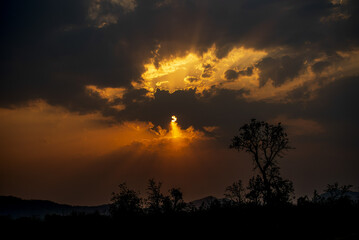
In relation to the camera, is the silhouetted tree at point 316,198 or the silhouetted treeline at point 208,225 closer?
the silhouetted treeline at point 208,225

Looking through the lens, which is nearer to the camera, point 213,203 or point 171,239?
point 171,239

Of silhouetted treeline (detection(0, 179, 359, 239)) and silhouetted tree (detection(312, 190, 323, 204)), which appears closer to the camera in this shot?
silhouetted treeline (detection(0, 179, 359, 239))

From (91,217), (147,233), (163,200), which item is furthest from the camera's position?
(163,200)

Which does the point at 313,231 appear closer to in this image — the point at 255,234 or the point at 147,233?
the point at 255,234

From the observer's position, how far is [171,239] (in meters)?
11.6

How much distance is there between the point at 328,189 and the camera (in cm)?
4600

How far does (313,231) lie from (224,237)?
417 cm

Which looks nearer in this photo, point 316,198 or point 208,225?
point 208,225

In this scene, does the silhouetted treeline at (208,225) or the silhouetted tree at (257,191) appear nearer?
the silhouetted treeline at (208,225)

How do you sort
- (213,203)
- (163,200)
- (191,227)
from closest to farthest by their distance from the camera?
(191,227) < (213,203) < (163,200)

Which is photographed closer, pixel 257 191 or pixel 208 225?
pixel 208 225

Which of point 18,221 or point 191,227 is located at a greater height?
point 18,221

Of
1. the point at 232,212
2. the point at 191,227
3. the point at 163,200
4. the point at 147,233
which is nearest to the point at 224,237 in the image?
the point at 191,227

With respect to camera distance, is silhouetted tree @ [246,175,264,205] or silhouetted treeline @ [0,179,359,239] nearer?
silhouetted treeline @ [0,179,359,239]
